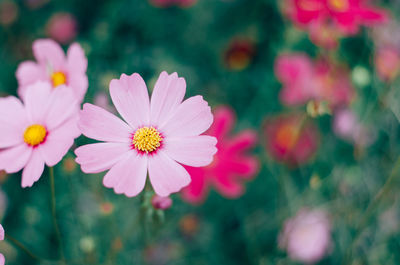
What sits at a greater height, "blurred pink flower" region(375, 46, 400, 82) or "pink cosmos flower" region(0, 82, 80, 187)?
"blurred pink flower" region(375, 46, 400, 82)

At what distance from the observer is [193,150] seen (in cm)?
49

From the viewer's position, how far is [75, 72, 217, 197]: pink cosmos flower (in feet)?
1.53

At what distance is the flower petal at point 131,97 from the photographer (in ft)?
1.64

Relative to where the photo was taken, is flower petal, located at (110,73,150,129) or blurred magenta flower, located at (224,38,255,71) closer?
flower petal, located at (110,73,150,129)

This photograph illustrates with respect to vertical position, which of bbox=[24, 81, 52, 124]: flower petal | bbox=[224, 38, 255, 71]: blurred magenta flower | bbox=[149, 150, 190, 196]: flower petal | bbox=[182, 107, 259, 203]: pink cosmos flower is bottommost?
bbox=[149, 150, 190, 196]: flower petal

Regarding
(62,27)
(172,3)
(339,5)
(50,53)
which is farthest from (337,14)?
(62,27)

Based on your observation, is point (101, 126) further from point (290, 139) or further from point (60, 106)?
point (290, 139)

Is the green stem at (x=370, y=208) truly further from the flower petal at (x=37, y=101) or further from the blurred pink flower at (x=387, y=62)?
the flower petal at (x=37, y=101)

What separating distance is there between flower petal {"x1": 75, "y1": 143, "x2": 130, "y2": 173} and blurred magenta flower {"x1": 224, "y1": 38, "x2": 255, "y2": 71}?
3.16 ft

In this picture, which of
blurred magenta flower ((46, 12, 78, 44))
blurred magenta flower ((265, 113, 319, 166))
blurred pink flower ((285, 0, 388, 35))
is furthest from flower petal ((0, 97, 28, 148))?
blurred magenta flower ((46, 12, 78, 44))

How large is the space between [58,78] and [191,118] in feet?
0.94

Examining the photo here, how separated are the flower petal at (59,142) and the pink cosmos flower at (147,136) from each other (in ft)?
0.09

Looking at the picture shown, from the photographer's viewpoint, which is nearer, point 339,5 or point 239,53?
point 339,5

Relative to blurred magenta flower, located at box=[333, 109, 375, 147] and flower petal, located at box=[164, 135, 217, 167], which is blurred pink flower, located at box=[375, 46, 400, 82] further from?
flower petal, located at box=[164, 135, 217, 167]
